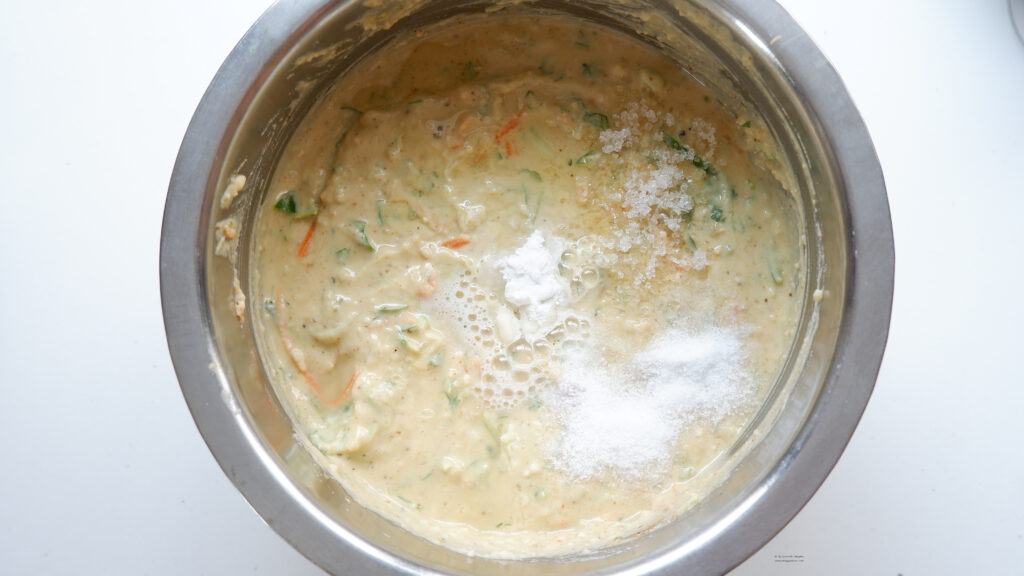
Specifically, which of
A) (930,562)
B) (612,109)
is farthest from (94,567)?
(930,562)

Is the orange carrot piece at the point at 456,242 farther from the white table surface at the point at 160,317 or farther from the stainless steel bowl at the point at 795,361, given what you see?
the white table surface at the point at 160,317

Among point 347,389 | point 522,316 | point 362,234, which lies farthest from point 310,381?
point 522,316

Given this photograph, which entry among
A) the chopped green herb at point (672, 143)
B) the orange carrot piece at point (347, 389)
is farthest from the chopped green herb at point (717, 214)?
the orange carrot piece at point (347, 389)

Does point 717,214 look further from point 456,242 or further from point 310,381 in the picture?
point 310,381

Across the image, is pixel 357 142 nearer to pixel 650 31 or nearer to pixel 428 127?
pixel 428 127

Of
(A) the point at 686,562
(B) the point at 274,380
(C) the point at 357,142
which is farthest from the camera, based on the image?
(C) the point at 357,142

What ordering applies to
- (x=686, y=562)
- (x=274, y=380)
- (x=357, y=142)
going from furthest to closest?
(x=357, y=142) → (x=274, y=380) → (x=686, y=562)
